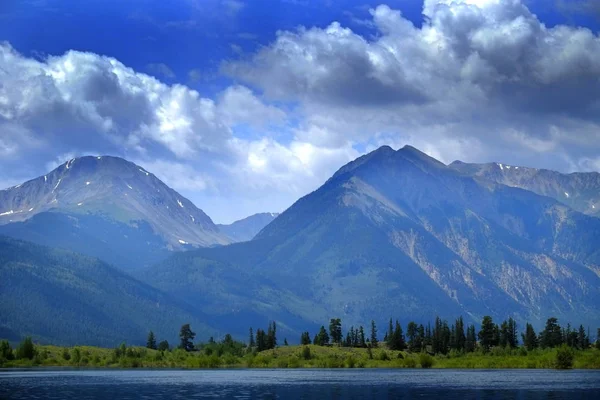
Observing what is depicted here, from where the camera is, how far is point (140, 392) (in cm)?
15338

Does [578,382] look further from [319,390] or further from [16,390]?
[16,390]

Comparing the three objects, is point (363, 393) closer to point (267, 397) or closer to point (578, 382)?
point (267, 397)

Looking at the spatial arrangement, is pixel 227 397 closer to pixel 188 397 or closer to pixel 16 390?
pixel 188 397

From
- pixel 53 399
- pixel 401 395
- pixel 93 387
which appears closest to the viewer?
pixel 53 399

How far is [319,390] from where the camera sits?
536 feet

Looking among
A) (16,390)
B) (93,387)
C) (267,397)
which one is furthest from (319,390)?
(16,390)

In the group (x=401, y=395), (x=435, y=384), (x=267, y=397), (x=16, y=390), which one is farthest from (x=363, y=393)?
(x=16, y=390)

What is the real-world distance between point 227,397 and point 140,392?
22037 mm

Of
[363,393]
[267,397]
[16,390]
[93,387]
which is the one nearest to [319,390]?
[363,393]

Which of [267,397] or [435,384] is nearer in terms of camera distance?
[267,397]

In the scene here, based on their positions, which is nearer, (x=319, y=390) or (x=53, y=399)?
(x=53, y=399)

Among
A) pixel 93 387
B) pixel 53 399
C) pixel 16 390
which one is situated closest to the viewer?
pixel 53 399

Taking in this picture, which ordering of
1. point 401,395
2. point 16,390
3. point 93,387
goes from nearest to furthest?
point 401,395 < point 16,390 < point 93,387

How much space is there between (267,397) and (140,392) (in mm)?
26518
